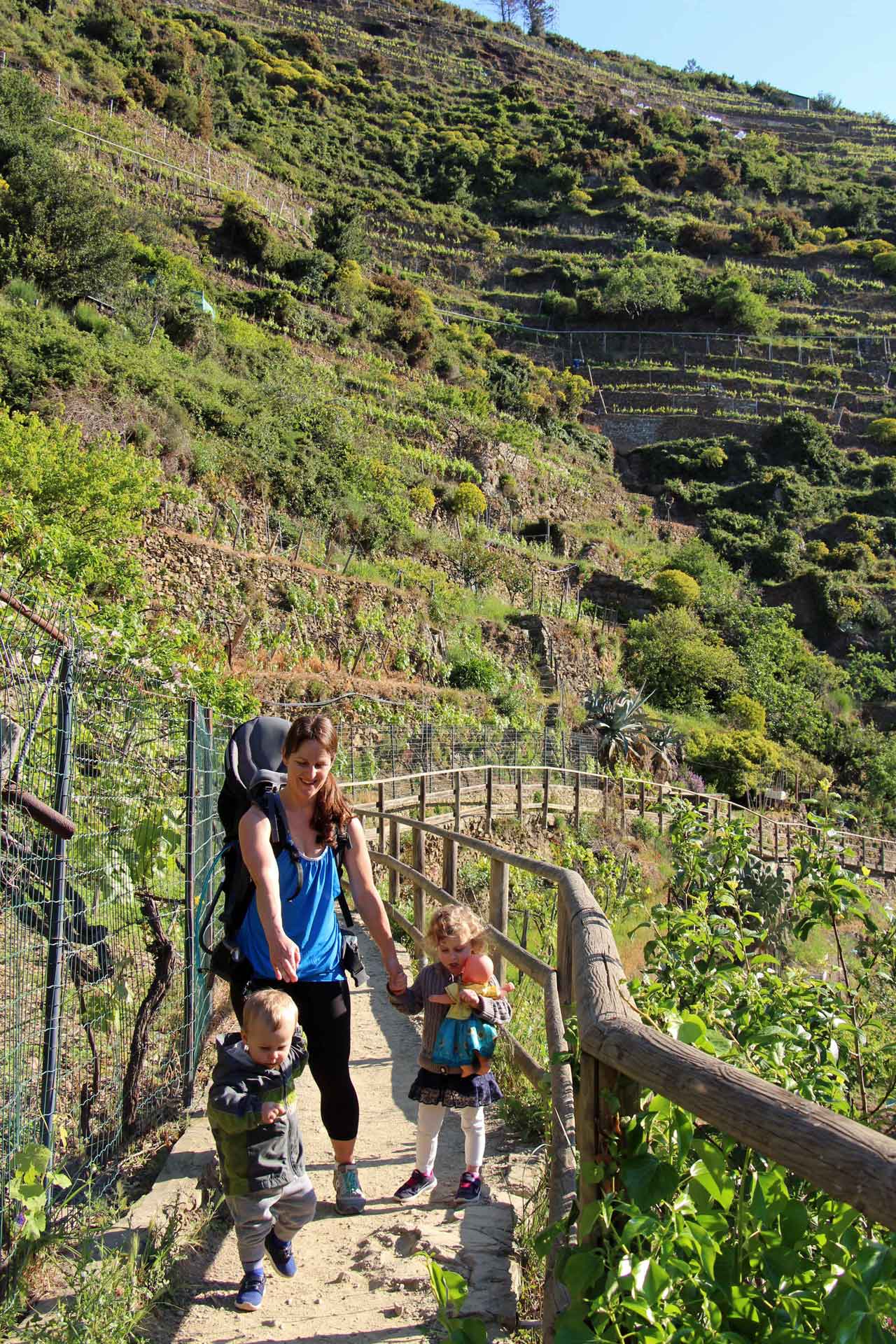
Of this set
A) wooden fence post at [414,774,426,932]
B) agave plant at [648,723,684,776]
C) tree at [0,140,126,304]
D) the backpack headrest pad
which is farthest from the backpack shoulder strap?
tree at [0,140,126,304]

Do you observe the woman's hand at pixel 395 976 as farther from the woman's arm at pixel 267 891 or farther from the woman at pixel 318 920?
the woman's arm at pixel 267 891

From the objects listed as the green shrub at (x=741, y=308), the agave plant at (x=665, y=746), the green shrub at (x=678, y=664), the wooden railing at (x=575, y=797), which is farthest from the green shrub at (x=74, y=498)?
the green shrub at (x=741, y=308)

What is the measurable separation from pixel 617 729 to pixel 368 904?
19744 mm

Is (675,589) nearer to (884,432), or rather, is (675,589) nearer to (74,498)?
(884,432)

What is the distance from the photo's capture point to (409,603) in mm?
21969

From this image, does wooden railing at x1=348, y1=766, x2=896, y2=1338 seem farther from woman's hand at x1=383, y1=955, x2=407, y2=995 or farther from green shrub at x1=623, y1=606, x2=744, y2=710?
green shrub at x1=623, y1=606, x2=744, y2=710

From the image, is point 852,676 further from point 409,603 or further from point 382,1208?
point 382,1208

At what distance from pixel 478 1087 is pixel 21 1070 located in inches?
61.5

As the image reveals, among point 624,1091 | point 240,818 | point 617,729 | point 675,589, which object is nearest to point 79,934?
point 240,818

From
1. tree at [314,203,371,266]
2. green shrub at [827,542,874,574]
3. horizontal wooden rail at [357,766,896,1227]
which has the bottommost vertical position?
horizontal wooden rail at [357,766,896,1227]

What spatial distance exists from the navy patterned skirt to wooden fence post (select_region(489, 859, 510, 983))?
4.37ft

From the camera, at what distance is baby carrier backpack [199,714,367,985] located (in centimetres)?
318

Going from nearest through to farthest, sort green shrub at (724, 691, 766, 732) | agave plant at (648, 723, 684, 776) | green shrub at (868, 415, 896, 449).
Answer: agave plant at (648, 723, 684, 776) < green shrub at (724, 691, 766, 732) < green shrub at (868, 415, 896, 449)

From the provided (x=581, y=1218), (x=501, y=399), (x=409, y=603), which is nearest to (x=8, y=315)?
(x=409, y=603)
